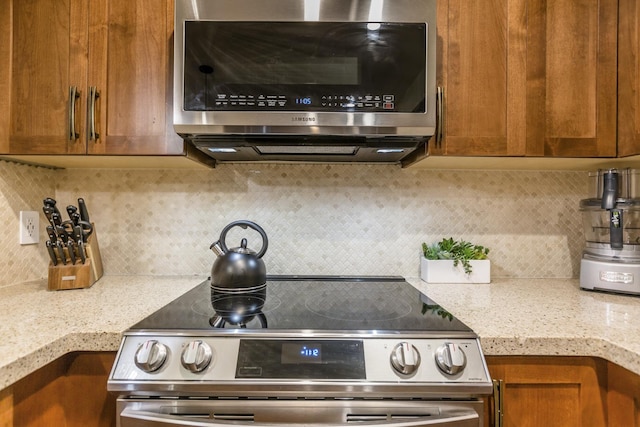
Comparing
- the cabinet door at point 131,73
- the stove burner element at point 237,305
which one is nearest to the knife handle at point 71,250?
the cabinet door at point 131,73

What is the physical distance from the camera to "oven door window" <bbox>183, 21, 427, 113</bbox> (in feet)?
3.53

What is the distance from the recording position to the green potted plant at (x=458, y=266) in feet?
4.52

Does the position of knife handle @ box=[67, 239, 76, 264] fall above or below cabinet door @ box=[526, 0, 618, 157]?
below

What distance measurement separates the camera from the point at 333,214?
59.6 inches

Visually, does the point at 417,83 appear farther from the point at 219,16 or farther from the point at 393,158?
the point at 219,16

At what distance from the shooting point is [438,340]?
82 cm

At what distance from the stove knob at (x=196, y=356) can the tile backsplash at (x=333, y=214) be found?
0.72 m

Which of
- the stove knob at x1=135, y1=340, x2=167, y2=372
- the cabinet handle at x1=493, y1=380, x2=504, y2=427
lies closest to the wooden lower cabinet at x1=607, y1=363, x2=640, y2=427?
the cabinet handle at x1=493, y1=380, x2=504, y2=427

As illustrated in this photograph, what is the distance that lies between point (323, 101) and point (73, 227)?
38.8 inches

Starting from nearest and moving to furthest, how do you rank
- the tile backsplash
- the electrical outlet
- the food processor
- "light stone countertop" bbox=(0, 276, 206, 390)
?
1. "light stone countertop" bbox=(0, 276, 206, 390)
2. the food processor
3. the electrical outlet
4. the tile backsplash

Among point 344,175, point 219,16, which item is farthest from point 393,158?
point 219,16

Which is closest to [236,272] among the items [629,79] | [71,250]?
[71,250]

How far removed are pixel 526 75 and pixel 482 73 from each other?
0.14 metres

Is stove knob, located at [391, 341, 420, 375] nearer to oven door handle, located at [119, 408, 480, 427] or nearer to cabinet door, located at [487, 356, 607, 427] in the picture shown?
oven door handle, located at [119, 408, 480, 427]
